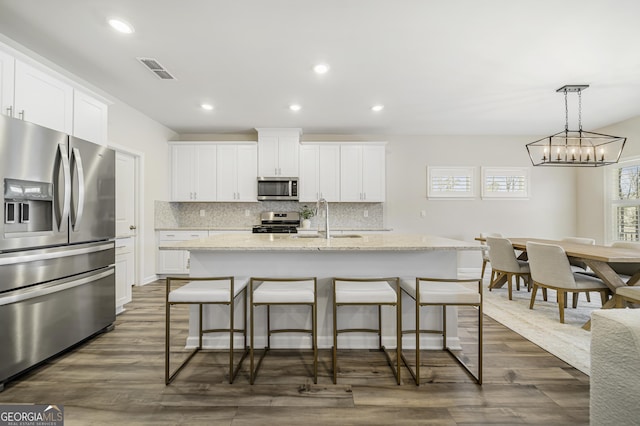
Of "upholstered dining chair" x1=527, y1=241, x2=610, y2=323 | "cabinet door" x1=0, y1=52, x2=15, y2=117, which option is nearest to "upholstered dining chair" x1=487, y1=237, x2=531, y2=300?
"upholstered dining chair" x1=527, y1=241, x2=610, y2=323

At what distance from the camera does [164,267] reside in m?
5.05

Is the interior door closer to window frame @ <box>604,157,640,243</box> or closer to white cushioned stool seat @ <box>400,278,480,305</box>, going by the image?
white cushioned stool seat @ <box>400,278,480,305</box>

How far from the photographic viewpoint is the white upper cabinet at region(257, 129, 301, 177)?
5.34 m

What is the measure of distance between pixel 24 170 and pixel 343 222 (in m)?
4.44

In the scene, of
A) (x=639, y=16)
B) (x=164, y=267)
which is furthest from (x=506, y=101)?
(x=164, y=267)

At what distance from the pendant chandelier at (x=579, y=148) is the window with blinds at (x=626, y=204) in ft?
1.00

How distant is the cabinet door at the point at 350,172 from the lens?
540 centimetres

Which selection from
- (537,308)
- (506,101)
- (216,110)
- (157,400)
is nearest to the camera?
(157,400)

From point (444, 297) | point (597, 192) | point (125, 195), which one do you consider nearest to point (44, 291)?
point (125, 195)

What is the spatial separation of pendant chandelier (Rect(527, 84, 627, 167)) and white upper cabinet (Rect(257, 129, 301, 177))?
11.3 ft

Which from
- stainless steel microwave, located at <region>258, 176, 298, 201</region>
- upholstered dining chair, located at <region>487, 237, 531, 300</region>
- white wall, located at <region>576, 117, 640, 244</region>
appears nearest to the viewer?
upholstered dining chair, located at <region>487, 237, 531, 300</region>

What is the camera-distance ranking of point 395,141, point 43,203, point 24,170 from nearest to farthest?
point 24,170
point 43,203
point 395,141

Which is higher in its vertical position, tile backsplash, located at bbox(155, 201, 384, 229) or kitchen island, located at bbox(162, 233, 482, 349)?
tile backsplash, located at bbox(155, 201, 384, 229)

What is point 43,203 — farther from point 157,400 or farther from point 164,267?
point 164,267
